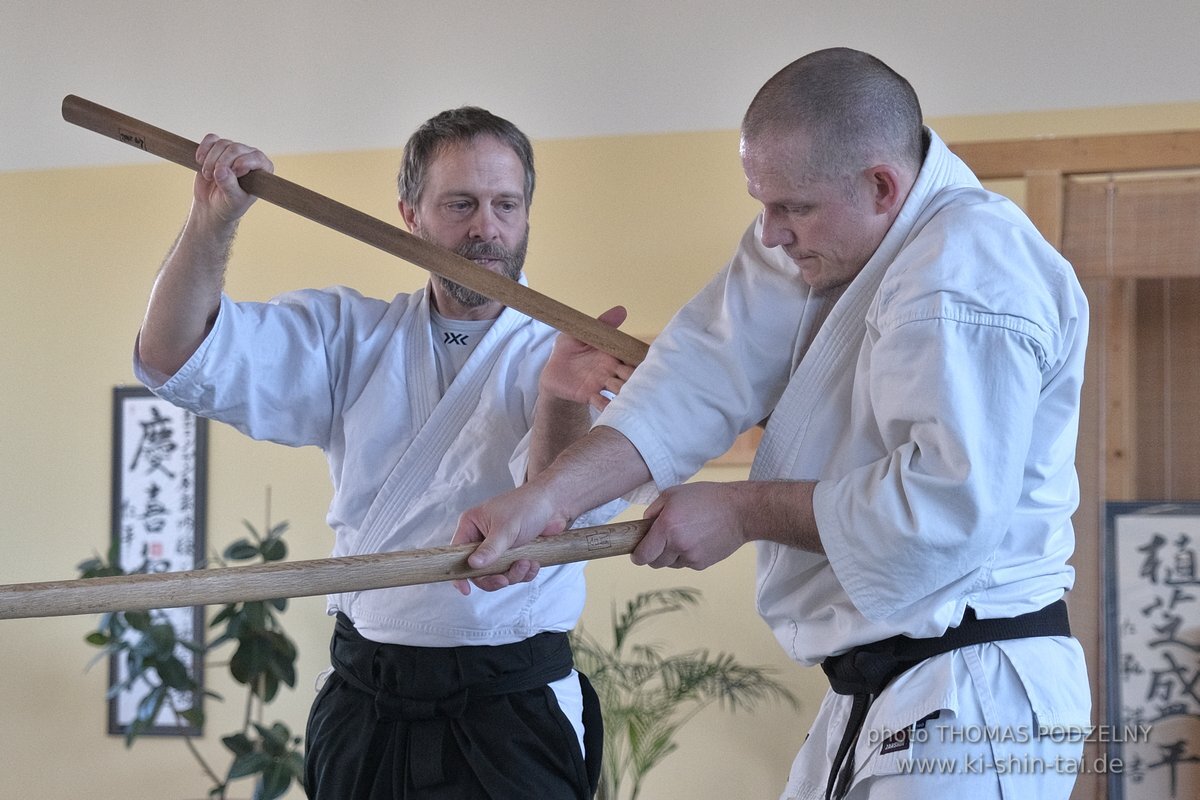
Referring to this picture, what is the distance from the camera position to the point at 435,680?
5.91 ft

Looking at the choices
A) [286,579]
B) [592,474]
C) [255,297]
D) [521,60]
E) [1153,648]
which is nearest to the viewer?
[286,579]

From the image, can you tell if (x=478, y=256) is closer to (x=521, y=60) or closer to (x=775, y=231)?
(x=775, y=231)

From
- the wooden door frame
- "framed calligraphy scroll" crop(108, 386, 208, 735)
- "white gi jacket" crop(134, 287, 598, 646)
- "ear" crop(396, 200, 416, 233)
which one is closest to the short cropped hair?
"ear" crop(396, 200, 416, 233)

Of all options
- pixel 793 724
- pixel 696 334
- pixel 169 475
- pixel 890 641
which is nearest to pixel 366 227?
pixel 696 334

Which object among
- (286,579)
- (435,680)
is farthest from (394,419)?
(286,579)

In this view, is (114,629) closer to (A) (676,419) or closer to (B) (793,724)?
(B) (793,724)

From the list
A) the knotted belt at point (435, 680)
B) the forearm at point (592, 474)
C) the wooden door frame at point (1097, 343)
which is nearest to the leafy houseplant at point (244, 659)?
the knotted belt at point (435, 680)

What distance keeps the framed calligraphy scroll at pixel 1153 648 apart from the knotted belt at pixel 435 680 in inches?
60.9

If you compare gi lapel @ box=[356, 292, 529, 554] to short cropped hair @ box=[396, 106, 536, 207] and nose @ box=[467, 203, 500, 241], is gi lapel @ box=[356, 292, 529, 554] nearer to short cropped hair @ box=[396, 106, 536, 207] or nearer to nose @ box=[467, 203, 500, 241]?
nose @ box=[467, 203, 500, 241]

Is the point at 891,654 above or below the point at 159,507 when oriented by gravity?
below

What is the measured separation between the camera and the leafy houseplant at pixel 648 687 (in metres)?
3.73

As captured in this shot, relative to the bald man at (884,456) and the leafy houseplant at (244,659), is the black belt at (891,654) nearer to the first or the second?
the bald man at (884,456)

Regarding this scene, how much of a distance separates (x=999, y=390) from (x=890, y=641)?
1.09 feet

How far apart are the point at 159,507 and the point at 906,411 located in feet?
12.3
